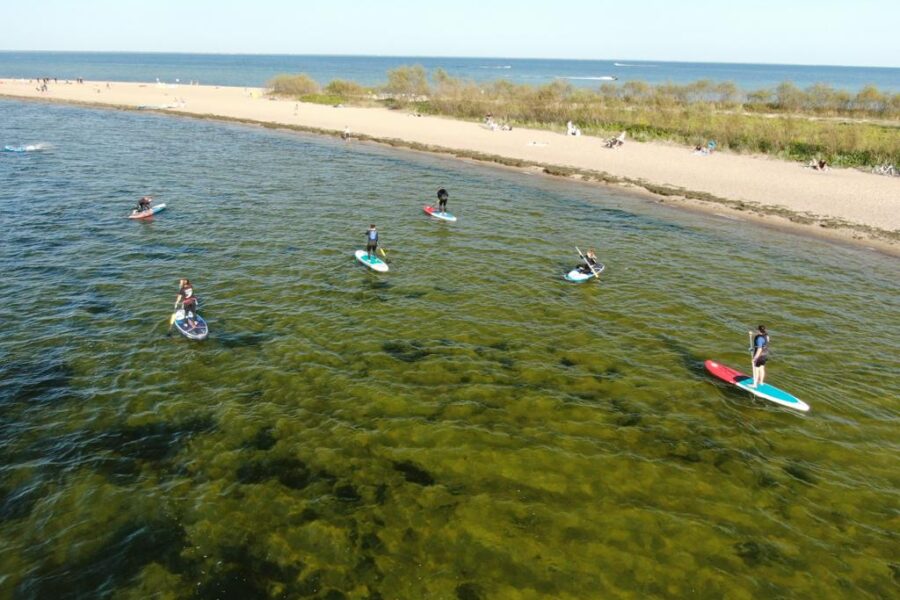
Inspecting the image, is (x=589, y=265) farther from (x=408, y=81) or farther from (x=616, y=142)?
(x=408, y=81)

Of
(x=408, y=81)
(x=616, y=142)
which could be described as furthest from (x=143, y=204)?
(x=408, y=81)

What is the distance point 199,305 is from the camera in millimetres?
24609

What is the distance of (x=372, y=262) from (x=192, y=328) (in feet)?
36.0

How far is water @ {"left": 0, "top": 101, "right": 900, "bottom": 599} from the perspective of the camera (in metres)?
12.6

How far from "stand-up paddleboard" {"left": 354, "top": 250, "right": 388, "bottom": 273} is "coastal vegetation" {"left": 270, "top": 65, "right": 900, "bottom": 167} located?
52.7 metres

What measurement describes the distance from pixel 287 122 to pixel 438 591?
84.3 meters

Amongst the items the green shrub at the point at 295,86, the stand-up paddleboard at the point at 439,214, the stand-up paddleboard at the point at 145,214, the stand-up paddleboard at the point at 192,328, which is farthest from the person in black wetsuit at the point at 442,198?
the green shrub at the point at 295,86

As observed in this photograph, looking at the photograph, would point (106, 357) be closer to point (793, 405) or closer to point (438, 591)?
point (438, 591)

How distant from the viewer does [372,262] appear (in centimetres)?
2998

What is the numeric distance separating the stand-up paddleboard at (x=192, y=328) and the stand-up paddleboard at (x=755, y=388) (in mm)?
21173

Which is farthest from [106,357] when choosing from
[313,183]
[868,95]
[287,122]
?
[868,95]

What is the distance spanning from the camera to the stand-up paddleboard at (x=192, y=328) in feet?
70.7

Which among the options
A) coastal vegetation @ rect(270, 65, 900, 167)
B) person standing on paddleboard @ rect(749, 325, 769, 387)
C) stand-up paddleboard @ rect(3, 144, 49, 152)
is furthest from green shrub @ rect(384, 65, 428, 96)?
person standing on paddleboard @ rect(749, 325, 769, 387)

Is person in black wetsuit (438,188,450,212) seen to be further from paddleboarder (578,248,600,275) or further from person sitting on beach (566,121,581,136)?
person sitting on beach (566,121,581,136)
